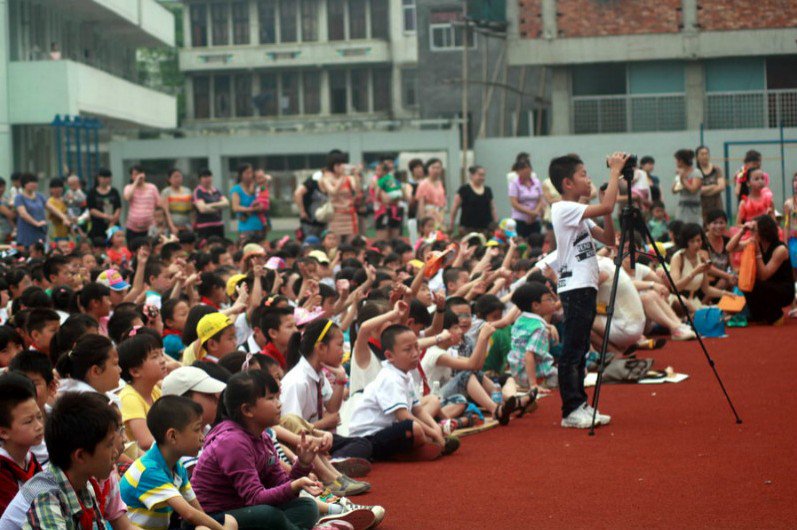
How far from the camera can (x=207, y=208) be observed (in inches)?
722

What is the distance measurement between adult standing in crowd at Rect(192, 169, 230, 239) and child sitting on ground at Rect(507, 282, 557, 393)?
28.5 feet

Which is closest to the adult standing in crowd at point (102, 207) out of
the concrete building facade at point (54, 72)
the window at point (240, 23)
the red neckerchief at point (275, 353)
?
the concrete building facade at point (54, 72)

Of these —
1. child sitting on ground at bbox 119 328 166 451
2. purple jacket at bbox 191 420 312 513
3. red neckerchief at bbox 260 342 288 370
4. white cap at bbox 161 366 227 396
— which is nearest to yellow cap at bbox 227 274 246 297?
red neckerchief at bbox 260 342 288 370

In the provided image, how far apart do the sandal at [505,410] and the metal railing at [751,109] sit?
25.1 m

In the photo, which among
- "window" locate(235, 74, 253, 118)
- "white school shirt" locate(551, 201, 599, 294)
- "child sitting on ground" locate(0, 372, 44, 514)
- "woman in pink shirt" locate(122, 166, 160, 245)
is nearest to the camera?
"child sitting on ground" locate(0, 372, 44, 514)

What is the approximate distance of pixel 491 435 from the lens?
8852 mm

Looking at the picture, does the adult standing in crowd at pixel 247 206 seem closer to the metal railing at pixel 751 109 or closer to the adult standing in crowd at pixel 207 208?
the adult standing in crowd at pixel 207 208

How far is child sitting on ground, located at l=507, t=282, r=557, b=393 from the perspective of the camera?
34.0 feet

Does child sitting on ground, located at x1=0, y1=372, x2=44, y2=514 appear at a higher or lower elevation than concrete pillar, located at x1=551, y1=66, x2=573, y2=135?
lower

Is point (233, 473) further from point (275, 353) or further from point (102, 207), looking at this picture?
point (102, 207)

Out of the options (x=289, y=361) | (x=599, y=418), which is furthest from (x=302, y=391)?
(x=599, y=418)

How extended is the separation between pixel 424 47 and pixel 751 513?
40.2 m

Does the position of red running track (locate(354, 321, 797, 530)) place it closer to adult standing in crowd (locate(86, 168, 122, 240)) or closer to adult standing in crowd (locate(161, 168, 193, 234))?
adult standing in crowd (locate(161, 168, 193, 234))

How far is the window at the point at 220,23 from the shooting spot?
182 feet
